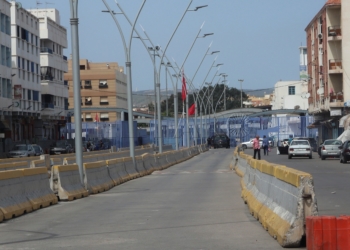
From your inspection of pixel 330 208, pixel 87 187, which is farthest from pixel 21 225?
pixel 87 187

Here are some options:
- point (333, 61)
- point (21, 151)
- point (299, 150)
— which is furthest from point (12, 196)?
point (333, 61)

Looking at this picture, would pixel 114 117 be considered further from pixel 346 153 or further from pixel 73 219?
pixel 73 219

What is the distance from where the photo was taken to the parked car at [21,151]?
5784cm

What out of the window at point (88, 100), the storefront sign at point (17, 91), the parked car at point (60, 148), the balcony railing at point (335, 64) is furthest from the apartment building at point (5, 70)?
the window at point (88, 100)

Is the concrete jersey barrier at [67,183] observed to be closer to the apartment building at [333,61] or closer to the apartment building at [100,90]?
the apartment building at [333,61]

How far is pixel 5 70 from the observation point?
65000 mm

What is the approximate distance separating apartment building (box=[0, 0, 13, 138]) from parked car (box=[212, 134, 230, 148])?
3705cm

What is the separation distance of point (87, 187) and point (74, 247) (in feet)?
38.7

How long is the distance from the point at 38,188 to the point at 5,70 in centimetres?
4854

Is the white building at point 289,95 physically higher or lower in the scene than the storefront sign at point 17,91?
higher

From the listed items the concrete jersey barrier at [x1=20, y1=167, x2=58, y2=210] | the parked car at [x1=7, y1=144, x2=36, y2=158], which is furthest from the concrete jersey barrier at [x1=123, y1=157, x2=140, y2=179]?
the parked car at [x1=7, y1=144, x2=36, y2=158]

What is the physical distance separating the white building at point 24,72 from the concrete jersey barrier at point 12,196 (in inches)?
2020

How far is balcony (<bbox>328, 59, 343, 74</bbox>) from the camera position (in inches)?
2729

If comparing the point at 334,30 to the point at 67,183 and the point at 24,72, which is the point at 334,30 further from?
the point at 67,183
